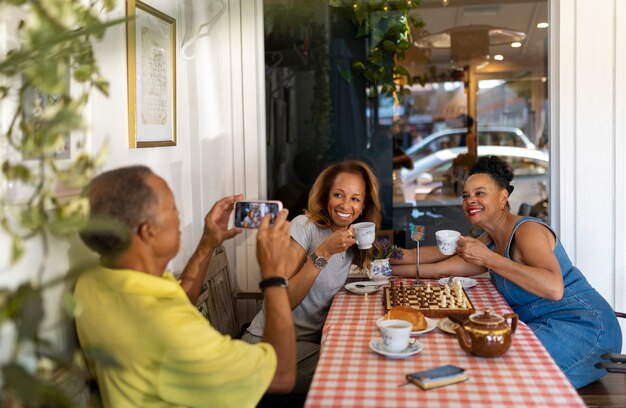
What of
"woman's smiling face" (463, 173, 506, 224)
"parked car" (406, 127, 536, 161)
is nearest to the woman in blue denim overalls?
"woman's smiling face" (463, 173, 506, 224)

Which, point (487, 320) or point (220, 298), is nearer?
point (487, 320)

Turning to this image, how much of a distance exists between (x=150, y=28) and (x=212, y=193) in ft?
2.82

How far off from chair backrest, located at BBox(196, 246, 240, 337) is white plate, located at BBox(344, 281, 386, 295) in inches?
18.7

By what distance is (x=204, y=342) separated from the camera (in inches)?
58.1

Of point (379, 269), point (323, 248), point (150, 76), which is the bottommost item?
point (379, 269)

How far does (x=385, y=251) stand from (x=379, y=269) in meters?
0.12

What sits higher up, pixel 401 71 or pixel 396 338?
pixel 401 71

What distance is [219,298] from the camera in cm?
272

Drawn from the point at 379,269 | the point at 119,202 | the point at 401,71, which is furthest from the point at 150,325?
the point at 401,71

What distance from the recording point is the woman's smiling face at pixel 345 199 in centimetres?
270

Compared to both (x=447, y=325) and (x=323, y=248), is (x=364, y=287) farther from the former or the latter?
(x=447, y=325)

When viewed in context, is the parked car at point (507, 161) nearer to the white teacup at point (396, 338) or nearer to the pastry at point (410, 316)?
the pastry at point (410, 316)

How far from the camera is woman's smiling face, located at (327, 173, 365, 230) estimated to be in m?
2.70

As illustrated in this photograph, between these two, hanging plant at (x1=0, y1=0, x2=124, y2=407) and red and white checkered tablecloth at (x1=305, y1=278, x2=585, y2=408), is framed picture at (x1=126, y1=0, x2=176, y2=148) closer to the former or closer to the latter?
red and white checkered tablecloth at (x1=305, y1=278, x2=585, y2=408)
